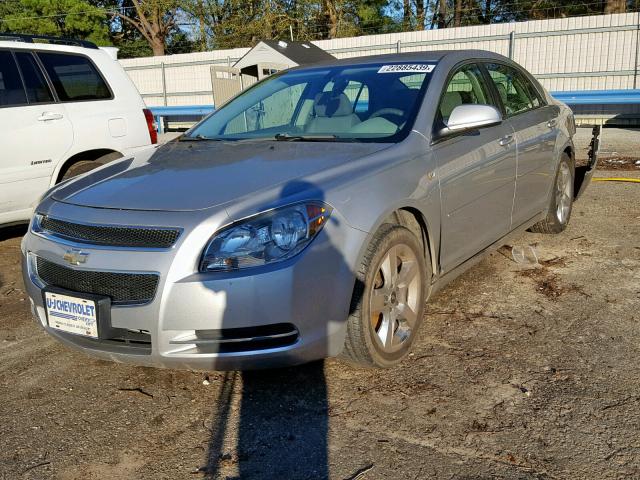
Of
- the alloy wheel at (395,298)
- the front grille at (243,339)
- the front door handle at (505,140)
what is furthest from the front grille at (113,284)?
the front door handle at (505,140)

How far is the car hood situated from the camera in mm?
2896

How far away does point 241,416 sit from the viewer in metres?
2.88

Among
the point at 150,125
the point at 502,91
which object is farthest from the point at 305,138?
the point at 150,125

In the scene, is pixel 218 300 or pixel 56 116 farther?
pixel 56 116

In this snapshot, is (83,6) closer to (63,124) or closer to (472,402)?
(63,124)

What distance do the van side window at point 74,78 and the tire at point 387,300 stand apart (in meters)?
3.94

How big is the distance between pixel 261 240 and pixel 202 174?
72 centimetres

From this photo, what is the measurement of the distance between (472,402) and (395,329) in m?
0.56

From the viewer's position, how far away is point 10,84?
5.46 metres

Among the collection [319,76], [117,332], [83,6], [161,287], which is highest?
[83,6]

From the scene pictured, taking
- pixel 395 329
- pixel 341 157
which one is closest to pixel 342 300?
pixel 395 329

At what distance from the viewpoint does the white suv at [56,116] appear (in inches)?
209

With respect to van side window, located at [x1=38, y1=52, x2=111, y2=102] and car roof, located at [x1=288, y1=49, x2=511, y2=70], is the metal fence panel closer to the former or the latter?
van side window, located at [x1=38, y1=52, x2=111, y2=102]

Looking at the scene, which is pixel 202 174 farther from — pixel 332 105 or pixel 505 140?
pixel 505 140
